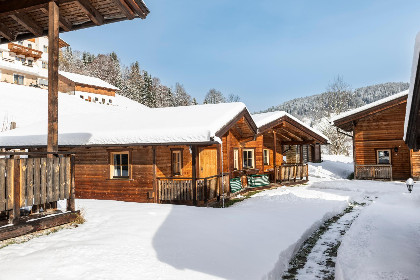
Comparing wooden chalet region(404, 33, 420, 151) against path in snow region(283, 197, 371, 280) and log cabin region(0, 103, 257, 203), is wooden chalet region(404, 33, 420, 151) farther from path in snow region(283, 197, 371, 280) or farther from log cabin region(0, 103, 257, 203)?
log cabin region(0, 103, 257, 203)

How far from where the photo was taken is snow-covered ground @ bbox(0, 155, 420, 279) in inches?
185

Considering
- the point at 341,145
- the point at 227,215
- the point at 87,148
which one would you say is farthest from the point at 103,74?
the point at 227,215

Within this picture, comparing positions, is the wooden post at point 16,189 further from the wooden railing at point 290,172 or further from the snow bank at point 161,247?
the wooden railing at point 290,172

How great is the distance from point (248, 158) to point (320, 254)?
1191 cm

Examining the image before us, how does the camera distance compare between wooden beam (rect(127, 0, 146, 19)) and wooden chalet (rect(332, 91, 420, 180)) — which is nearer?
wooden beam (rect(127, 0, 146, 19))

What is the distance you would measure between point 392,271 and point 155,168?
9.04m

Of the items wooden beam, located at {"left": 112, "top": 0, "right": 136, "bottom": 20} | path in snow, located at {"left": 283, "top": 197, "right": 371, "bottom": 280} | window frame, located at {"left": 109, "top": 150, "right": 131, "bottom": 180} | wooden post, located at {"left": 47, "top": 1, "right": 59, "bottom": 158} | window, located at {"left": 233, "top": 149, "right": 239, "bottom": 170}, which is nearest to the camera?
path in snow, located at {"left": 283, "top": 197, "right": 371, "bottom": 280}

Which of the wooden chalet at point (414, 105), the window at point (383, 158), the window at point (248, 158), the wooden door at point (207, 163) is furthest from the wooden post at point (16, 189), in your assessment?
the window at point (383, 158)

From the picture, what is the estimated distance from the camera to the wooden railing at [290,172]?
64.2 feet

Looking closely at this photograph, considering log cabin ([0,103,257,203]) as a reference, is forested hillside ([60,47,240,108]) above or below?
above

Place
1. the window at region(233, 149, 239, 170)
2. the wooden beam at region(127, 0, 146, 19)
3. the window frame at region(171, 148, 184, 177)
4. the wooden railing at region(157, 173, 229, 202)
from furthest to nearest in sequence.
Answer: the window at region(233, 149, 239, 170)
the window frame at region(171, 148, 184, 177)
the wooden railing at region(157, 173, 229, 202)
the wooden beam at region(127, 0, 146, 19)

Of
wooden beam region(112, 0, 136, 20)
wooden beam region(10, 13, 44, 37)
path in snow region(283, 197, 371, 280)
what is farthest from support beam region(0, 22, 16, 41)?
path in snow region(283, 197, 371, 280)

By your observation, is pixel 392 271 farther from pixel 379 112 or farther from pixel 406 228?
pixel 379 112

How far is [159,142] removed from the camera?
37.6ft
